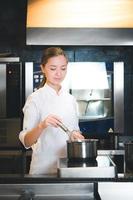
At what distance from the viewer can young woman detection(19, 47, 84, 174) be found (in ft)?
7.84

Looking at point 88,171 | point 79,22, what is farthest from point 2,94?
point 88,171

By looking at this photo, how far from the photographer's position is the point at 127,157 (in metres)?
1.94

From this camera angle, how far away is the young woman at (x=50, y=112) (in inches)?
94.0

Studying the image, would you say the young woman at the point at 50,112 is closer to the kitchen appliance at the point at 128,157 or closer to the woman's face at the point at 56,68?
the woman's face at the point at 56,68

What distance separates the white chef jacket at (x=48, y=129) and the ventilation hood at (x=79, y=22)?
353 mm

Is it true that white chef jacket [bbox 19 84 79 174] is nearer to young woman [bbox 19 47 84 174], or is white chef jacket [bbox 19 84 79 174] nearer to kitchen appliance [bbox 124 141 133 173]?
young woman [bbox 19 47 84 174]

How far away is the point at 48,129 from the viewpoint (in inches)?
96.3

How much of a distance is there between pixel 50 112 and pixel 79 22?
1.85ft

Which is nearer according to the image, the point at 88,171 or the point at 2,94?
the point at 88,171

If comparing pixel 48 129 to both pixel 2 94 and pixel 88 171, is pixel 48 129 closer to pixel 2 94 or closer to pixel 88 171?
pixel 88 171

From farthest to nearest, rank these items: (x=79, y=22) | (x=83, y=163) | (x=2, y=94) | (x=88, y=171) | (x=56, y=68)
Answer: (x=2, y=94)
(x=56, y=68)
(x=79, y=22)
(x=83, y=163)
(x=88, y=171)

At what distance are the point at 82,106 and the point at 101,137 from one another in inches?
12.3

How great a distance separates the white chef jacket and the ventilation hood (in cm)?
35

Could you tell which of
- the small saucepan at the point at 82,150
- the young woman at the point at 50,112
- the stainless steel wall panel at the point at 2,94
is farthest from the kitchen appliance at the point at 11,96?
the small saucepan at the point at 82,150
